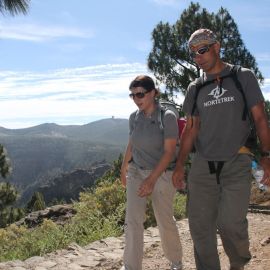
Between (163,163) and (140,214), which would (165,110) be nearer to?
(163,163)

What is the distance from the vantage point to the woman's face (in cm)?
442

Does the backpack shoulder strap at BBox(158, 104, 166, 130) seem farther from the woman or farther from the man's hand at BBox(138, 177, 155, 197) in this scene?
the man's hand at BBox(138, 177, 155, 197)

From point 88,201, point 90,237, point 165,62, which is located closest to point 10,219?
point 165,62

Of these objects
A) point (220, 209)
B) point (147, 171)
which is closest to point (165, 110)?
point (147, 171)

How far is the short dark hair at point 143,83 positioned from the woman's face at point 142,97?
0.03 m

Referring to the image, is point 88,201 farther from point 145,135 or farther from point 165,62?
point 165,62

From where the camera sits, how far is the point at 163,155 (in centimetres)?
428

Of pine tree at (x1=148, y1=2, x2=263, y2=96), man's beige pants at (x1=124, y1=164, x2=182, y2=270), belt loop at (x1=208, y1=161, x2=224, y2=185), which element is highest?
pine tree at (x1=148, y1=2, x2=263, y2=96)

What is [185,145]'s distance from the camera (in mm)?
4109

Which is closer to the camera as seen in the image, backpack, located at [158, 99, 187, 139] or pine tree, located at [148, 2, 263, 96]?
backpack, located at [158, 99, 187, 139]

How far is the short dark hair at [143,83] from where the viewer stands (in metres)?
4.43

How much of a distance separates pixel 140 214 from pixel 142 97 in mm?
1051

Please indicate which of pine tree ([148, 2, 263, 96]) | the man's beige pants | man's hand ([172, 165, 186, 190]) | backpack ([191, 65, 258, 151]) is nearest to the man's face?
backpack ([191, 65, 258, 151])

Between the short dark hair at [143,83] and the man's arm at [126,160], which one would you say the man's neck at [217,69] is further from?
the man's arm at [126,160]
